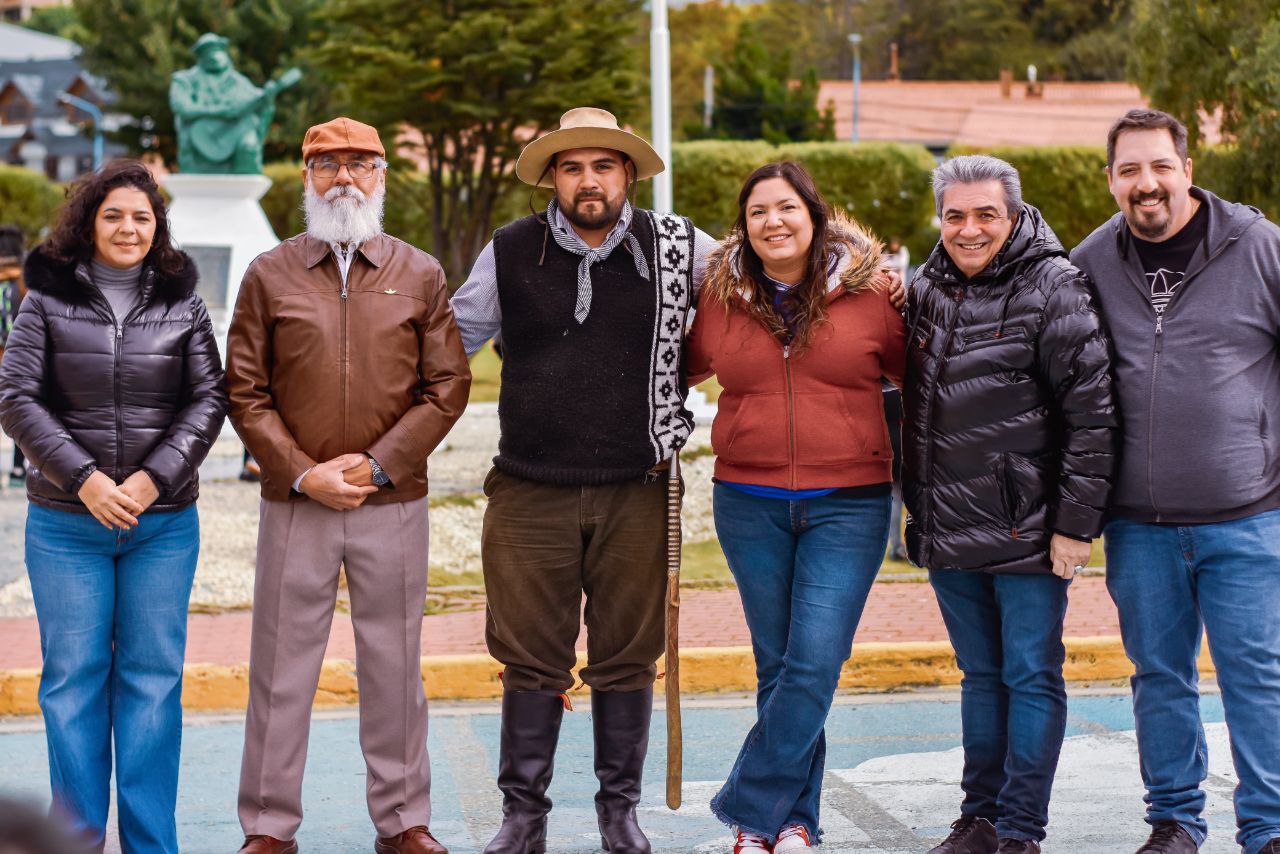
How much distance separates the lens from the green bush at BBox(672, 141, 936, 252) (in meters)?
35.2

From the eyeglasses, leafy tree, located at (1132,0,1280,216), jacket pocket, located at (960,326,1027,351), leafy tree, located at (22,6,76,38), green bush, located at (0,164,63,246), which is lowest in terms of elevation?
jacket pocket, located at (960,326,1027,351)

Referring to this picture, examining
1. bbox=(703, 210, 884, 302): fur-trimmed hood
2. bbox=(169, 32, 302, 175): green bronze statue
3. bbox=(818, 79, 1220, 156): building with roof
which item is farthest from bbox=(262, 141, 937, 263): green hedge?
bbox=(703, 210, 884, 302): fur-trimmed hood

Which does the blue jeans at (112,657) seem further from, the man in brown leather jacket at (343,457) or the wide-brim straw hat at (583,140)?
the wide-brim straw hat at (583,140)

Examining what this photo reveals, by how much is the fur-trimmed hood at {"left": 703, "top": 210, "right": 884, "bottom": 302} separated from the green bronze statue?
13.0 meters

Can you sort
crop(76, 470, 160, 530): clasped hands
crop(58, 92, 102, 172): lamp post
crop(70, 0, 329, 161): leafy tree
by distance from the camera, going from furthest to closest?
crop(58, 92, 102, 172): lamp post → crop(70, 0, 329, 161): leafy tree → crop(76, 470, 160, 530): clasped hands

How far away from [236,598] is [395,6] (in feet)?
67.4

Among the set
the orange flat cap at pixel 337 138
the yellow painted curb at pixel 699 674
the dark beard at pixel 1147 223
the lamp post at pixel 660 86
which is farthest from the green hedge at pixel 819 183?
the dark beard at pixel 1147 223

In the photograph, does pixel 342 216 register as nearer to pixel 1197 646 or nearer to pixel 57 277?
pixel 57 277

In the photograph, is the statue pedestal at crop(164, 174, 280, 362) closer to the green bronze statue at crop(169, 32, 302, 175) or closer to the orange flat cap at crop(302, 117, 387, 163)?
the green bronze statue at crop(169, 32, 302, 175)

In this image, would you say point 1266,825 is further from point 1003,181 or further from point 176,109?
point 176,109

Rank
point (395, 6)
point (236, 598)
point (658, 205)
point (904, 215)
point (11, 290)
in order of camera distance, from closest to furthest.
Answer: point (236, 598) → point (11, 290) → point (658, 205) → point (395, 6) → point (904, 215)

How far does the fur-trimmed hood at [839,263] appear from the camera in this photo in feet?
14.5

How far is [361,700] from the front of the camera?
4578 millimetres

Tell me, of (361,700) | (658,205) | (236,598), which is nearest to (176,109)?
(658,205)
